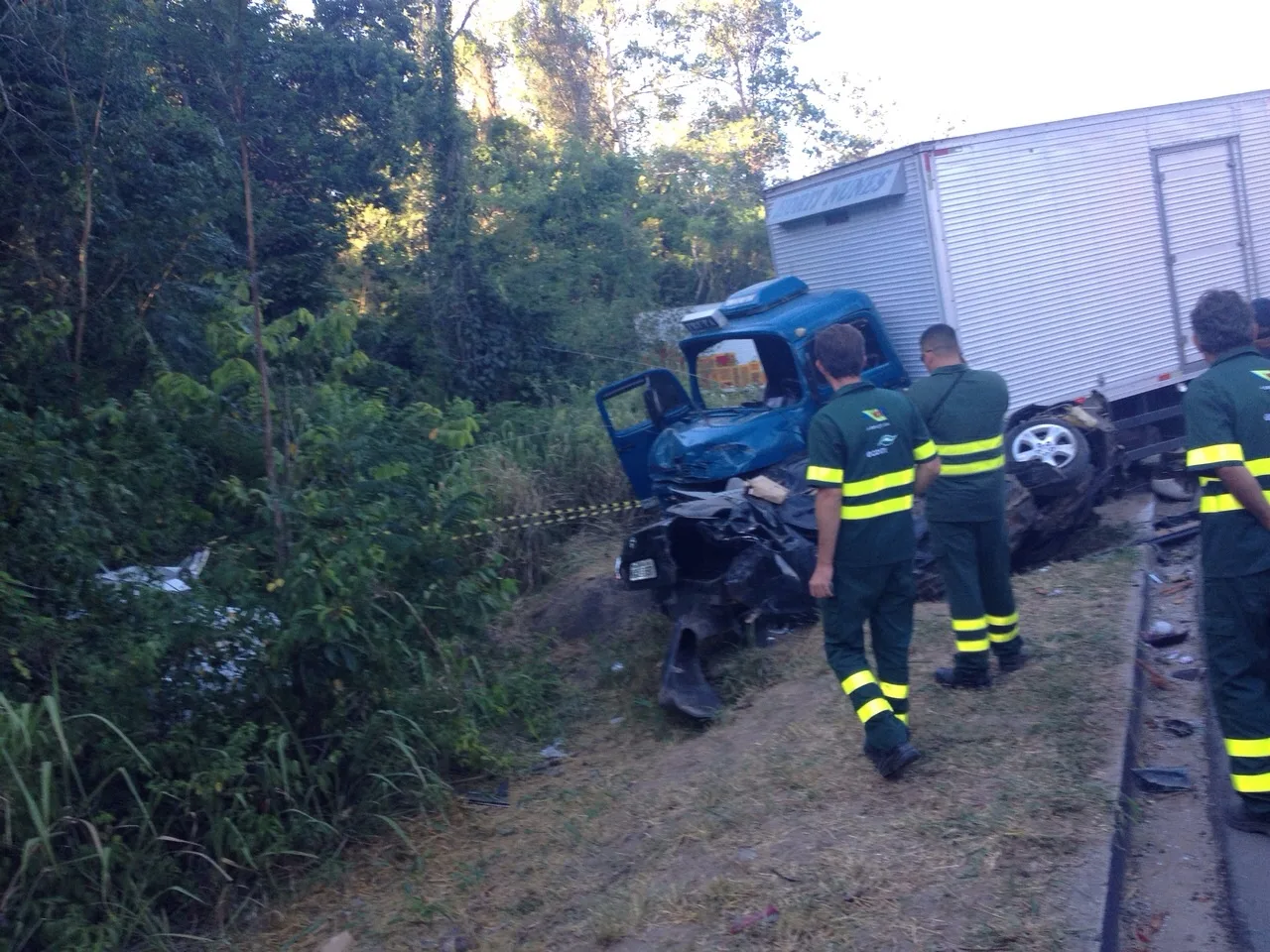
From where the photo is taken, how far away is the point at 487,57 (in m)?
26.3

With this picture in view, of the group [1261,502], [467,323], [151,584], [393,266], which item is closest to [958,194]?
[1261,502]

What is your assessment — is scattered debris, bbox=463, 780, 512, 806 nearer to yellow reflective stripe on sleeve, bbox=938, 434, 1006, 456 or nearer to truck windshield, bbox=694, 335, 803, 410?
yellow reflective stripe on sleeve, bbox=938, 434, 1006, 456

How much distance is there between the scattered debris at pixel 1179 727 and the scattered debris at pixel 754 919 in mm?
2543

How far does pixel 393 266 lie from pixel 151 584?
10.6 meters

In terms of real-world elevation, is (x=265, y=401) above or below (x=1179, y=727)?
above

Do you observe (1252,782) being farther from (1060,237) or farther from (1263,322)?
(1060,237)

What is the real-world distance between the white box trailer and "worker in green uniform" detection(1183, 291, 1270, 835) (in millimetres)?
4404

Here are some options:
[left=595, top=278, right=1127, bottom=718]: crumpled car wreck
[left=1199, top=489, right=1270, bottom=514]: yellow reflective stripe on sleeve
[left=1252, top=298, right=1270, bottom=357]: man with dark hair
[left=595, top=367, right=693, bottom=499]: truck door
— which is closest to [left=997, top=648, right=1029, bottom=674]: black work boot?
[left=595, top=278, right=1127, bottom=718]: crumpled car wreck

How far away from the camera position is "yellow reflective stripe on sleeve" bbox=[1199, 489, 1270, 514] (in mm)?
4184

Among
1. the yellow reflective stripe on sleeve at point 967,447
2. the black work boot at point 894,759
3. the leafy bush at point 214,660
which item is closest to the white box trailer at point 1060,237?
the yellow reflective stripe on sleeve at point 967,447

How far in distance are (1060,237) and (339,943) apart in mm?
7747

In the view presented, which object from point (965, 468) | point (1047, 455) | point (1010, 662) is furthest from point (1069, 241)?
point (1010, 662)

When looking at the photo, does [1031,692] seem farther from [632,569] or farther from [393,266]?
[393,266]

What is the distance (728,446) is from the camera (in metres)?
8.02
